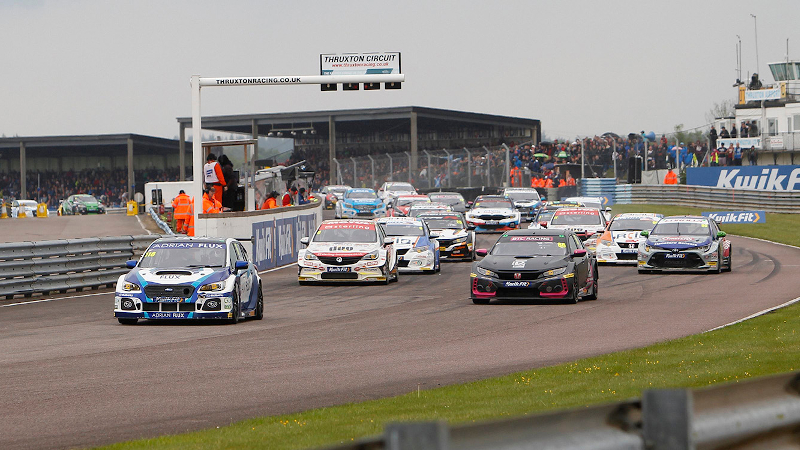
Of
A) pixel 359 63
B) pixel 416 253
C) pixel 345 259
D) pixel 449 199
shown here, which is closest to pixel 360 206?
pixel 449 199

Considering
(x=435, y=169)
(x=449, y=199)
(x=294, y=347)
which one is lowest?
(x=294, y=347)

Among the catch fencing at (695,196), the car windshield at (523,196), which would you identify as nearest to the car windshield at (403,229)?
the car windshield at (523,196)

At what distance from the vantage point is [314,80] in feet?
98.5

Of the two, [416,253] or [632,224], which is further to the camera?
[632,224]

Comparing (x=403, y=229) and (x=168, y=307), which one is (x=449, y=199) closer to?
(x=403, y=229)

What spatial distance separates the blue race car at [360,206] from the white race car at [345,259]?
81.3 feet

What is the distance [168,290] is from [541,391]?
8167 mm

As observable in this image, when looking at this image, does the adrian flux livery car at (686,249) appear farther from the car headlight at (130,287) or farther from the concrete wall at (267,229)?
the car headlight at (130,287)

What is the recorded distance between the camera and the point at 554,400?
327 inches

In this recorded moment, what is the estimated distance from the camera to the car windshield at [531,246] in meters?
19.2

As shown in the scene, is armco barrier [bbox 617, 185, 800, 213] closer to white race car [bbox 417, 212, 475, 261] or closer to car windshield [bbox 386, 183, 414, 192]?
car windshield [bbox 386, 183, 414, 192]

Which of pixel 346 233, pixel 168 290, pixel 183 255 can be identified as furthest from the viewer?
pixel 346 233

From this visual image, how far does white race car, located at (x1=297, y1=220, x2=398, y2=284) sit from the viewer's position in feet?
75.5

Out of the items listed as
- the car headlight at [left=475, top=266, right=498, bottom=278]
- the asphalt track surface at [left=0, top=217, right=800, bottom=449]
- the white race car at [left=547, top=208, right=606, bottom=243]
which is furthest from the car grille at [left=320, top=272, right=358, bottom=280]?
the white race car at [left=547, top=208, right=606, bottom=243]
